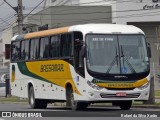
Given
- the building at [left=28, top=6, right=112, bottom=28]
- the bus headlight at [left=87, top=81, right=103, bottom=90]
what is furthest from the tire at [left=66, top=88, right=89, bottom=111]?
the building at [left=28, top=6, right=112, bottom=28]

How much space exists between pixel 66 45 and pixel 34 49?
3967 millimetres

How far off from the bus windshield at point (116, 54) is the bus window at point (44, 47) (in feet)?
12.9

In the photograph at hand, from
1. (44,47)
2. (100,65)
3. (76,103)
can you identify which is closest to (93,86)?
(100,65)

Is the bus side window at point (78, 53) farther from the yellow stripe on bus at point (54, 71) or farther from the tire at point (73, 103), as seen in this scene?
the tire at point (73, 103)

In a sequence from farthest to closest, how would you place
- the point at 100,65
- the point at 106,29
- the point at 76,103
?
the point at 76,103 < the point at 106,29 < the point at 100,65

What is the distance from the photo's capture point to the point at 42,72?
2766 cm

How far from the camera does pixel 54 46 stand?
26.3 m

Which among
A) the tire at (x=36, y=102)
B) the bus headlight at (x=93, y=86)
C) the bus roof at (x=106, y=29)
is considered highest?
the bus roof at (x=106, y=29)

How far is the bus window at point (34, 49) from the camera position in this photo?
92.8ft

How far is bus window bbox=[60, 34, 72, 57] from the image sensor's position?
24.7 meters

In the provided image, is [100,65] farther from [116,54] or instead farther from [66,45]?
[66,45]

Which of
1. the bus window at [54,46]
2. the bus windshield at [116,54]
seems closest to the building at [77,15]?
the bus window at [54,46]

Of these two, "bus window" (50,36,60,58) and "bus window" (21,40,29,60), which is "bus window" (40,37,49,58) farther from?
"bus window" (21,40,29,60)

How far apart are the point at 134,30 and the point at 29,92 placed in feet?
25.7
